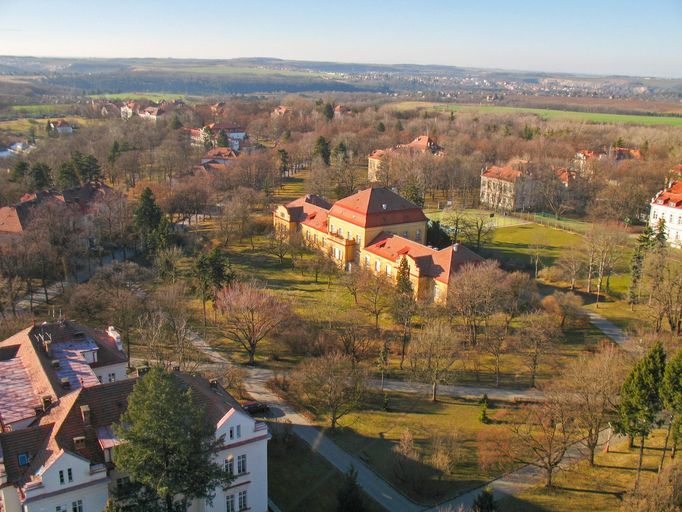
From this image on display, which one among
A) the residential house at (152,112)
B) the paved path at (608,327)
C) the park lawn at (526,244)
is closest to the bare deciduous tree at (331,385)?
the paved path at (608,327)

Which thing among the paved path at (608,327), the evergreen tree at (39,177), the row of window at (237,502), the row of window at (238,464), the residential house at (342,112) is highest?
the residential house at (342,112)

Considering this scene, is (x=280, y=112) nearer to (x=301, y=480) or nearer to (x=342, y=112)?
(x=342, y=112)

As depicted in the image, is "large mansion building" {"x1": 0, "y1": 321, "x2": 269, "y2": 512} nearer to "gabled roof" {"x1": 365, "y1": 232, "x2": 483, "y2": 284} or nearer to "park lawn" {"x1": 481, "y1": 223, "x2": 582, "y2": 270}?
"gabled roof" {"x1": 365, "y1": 232, "x2": 483, "y2": 284}

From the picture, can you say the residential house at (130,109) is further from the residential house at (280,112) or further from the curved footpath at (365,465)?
the curved footpath at (365,465)

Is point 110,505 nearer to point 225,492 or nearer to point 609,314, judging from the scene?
point 225,492

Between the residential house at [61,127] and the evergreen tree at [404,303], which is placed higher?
the residential house at [61,127]

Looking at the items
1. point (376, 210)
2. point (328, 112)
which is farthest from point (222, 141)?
point (376, 210)

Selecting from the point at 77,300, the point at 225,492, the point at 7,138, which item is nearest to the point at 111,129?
the point at 7,138

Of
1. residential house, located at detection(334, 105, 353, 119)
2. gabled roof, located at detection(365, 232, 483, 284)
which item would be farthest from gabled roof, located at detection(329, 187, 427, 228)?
residential house, located at detection(334, 105, 353, 119)
